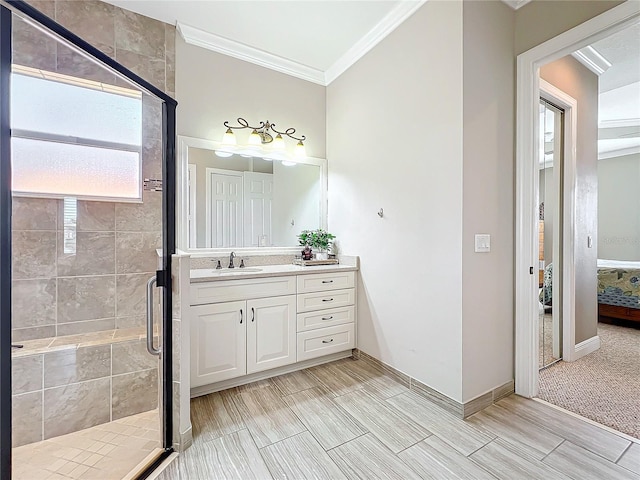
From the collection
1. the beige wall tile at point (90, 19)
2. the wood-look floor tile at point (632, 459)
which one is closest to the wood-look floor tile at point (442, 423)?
the wood-look floor tile at point (632, 459)

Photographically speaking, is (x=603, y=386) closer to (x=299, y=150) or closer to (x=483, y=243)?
(x=483, y=243)

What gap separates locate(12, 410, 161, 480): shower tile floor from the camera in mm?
1449

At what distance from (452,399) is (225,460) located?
138 cm

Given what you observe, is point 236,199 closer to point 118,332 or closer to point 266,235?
point 266,235

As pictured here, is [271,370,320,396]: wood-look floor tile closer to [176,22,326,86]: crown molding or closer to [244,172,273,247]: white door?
[244,172,273,247]: white door

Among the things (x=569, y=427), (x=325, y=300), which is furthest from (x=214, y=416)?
(x=569, y=427)

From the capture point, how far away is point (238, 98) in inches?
108

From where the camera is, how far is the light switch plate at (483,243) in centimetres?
191

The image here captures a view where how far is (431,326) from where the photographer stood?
6.69ft

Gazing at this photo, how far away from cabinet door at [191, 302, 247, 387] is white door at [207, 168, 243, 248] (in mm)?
750

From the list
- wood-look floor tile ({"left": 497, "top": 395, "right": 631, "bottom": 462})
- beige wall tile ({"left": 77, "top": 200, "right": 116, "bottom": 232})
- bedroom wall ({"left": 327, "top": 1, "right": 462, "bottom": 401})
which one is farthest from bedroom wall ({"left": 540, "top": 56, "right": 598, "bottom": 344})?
beige wall tile ({"left": 77, "top": 200, "right": 116, "bottom": 232})

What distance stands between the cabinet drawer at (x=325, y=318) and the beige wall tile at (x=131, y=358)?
111 cm

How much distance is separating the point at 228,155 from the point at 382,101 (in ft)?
4.74

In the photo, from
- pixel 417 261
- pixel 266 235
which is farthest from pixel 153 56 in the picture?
pixel 417 261
